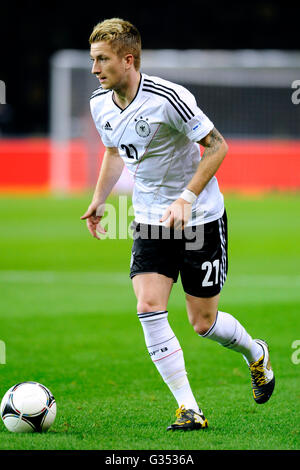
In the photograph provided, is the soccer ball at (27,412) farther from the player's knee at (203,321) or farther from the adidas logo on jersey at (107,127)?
the adidas logo on jersey at (107,127)

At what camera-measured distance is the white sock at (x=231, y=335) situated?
564 cm

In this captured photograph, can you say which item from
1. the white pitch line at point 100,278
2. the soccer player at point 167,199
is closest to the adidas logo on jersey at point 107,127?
the soccer player at point 167,199

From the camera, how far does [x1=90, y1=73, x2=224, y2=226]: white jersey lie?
5.29 m

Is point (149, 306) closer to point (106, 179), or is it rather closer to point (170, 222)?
point (170, 222)

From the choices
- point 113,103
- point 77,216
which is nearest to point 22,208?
point 77,216

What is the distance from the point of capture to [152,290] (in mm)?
5324

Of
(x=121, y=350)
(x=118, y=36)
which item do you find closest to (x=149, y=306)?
(x=118, y=36)

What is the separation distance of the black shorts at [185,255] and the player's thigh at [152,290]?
0.13ft

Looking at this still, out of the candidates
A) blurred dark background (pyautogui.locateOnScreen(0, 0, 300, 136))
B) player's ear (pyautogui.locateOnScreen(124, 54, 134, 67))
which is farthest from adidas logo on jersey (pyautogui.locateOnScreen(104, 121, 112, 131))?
blurred dark background (pyautogui.locateOnScreen(0, 0, 300, 136))

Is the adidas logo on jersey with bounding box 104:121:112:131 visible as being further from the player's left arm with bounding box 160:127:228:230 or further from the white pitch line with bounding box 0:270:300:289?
the white pitch line with bounding box 0:270:300:289

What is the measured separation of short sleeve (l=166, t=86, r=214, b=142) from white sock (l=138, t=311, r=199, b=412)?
1.08 m

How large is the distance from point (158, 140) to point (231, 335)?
1.33 metres

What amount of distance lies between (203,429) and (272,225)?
47.8ft

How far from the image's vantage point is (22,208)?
899 inches
